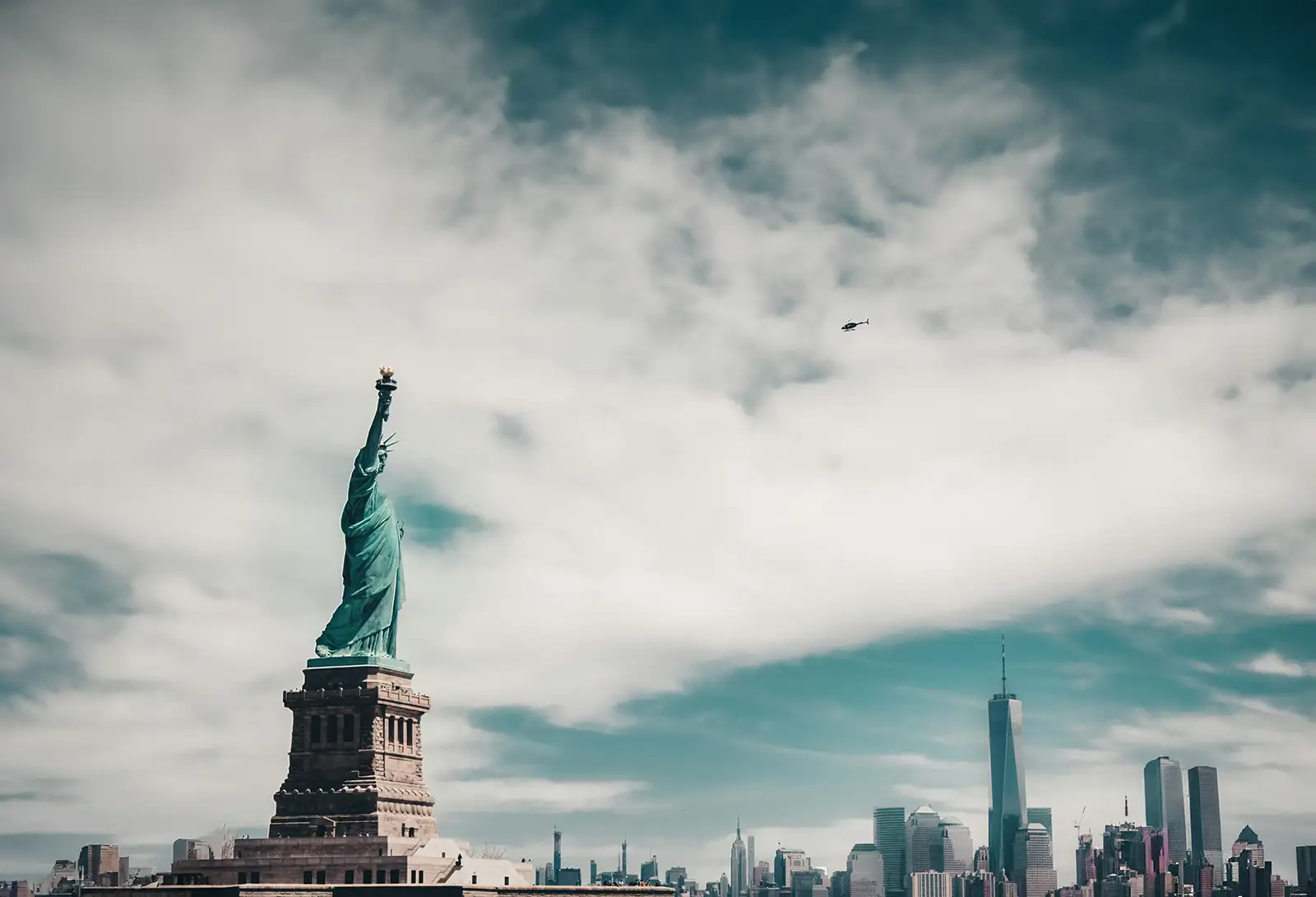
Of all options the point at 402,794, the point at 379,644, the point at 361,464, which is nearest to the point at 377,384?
the point at 361,464

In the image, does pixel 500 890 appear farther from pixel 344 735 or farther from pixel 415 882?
pixel 344 735

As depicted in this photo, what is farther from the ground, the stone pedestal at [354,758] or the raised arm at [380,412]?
the raised arm at [380,412]

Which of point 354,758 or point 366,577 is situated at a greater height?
point 366,577

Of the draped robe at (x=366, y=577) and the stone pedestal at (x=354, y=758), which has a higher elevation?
the draped robe at (x=366, y=577)

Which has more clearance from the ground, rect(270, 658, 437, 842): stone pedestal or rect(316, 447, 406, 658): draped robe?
rect(316, 447, 406, 658): draped robe
